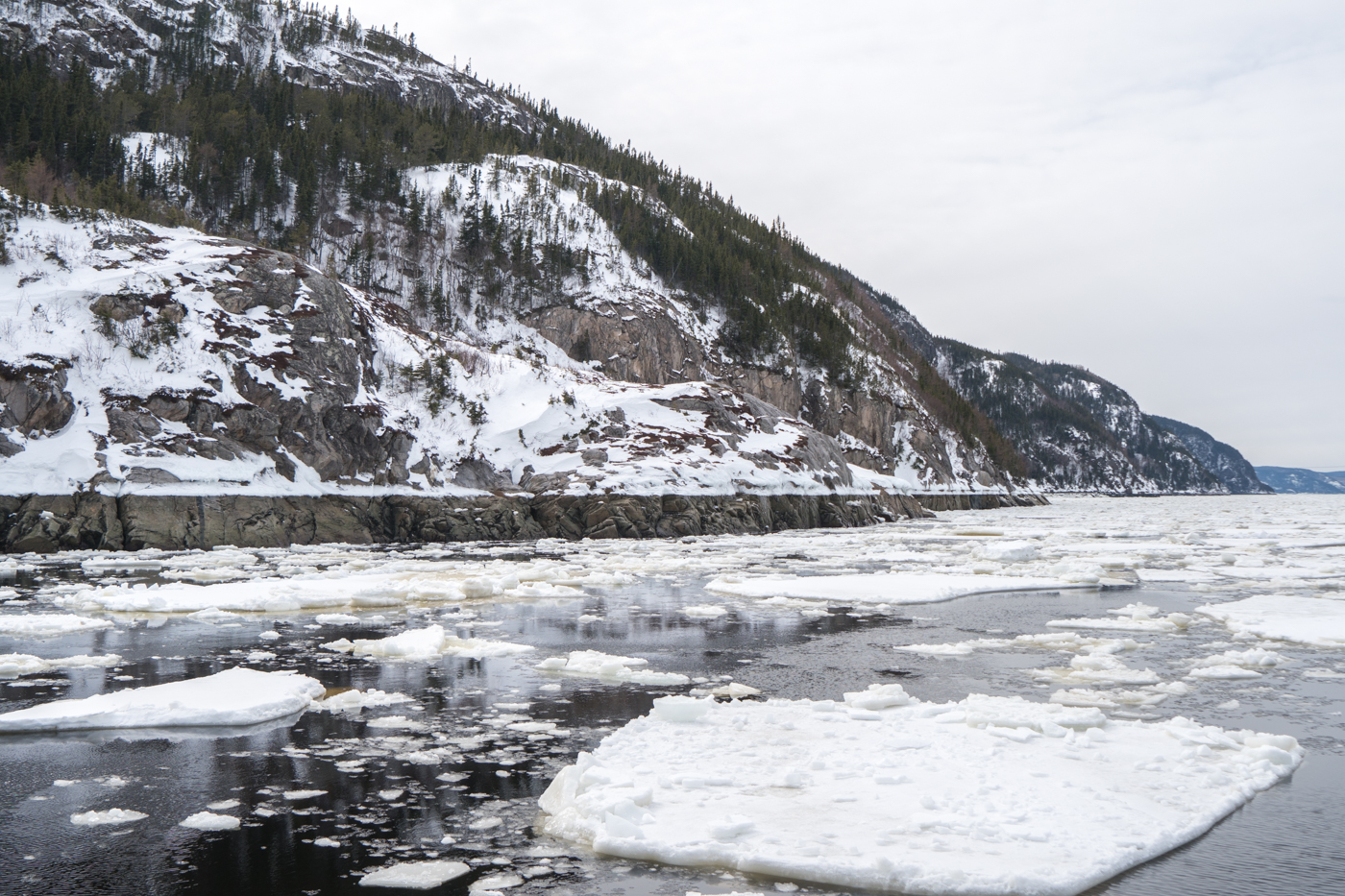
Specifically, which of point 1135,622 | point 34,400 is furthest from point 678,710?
point 34,400

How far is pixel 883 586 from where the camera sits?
776 inches

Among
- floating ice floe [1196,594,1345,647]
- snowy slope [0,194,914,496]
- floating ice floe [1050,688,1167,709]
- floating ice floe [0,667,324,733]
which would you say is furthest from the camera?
snowy slope [0,194,914,496]

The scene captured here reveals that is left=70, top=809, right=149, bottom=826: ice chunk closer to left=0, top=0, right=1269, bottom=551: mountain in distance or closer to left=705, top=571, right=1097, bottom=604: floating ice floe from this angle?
left=705, top=571, right=1097, bottom=604: floating ice floe

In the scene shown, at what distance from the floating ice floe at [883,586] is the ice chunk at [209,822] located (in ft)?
44.8

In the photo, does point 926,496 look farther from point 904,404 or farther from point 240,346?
point 240,346

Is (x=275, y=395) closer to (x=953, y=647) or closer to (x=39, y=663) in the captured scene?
(x=39, y=663)

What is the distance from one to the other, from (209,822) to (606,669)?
18.2 feet

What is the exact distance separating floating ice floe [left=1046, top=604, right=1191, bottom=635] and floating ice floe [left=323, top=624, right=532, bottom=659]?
9.59 metres

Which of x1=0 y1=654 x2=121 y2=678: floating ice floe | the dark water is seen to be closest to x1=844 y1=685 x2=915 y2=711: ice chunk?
the dark water

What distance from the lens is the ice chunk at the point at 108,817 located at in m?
5.72

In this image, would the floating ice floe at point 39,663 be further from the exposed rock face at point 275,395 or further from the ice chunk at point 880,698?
the exposed rock face at point 275,395

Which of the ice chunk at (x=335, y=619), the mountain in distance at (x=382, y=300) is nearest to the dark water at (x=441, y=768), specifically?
the ice chunk at (x=335, y=619)

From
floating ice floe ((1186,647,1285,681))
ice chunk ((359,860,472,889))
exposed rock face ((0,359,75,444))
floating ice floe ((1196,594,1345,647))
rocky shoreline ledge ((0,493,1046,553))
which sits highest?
exposed rock face ((0,359,75,444))

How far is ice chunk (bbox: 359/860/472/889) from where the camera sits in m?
4.81
